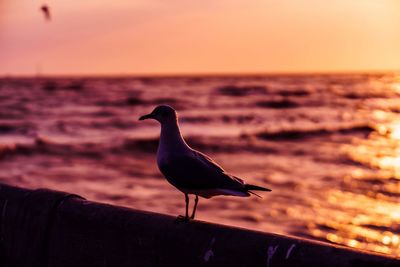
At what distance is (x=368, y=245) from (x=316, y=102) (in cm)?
3973

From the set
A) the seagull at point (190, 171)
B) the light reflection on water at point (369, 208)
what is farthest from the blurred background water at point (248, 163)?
the seagull at point (190, 171)

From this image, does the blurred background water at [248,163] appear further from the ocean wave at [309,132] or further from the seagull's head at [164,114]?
the seagull's head at [164,114]

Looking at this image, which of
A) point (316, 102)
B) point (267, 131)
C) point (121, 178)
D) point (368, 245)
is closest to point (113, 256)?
point (368, 245)

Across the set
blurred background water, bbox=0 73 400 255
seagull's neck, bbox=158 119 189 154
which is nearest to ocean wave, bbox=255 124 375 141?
blurred background water, bbox=0 73 400 255

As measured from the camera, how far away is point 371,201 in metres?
9.69

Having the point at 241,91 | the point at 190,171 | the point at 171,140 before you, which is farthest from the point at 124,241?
the point at 241,91

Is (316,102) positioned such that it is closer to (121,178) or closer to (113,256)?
(121,178)

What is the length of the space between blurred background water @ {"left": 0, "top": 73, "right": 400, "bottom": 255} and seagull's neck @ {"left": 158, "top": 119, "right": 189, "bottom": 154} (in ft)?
15.2

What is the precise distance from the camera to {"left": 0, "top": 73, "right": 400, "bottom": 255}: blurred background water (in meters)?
8.52

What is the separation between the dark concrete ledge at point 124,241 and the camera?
6.46 feet

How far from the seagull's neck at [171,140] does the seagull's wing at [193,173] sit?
0.06 metres

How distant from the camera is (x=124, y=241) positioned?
241cm

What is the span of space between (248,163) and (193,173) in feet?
40.5

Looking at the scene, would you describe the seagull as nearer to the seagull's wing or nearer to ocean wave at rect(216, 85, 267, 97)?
the seagull's wing
